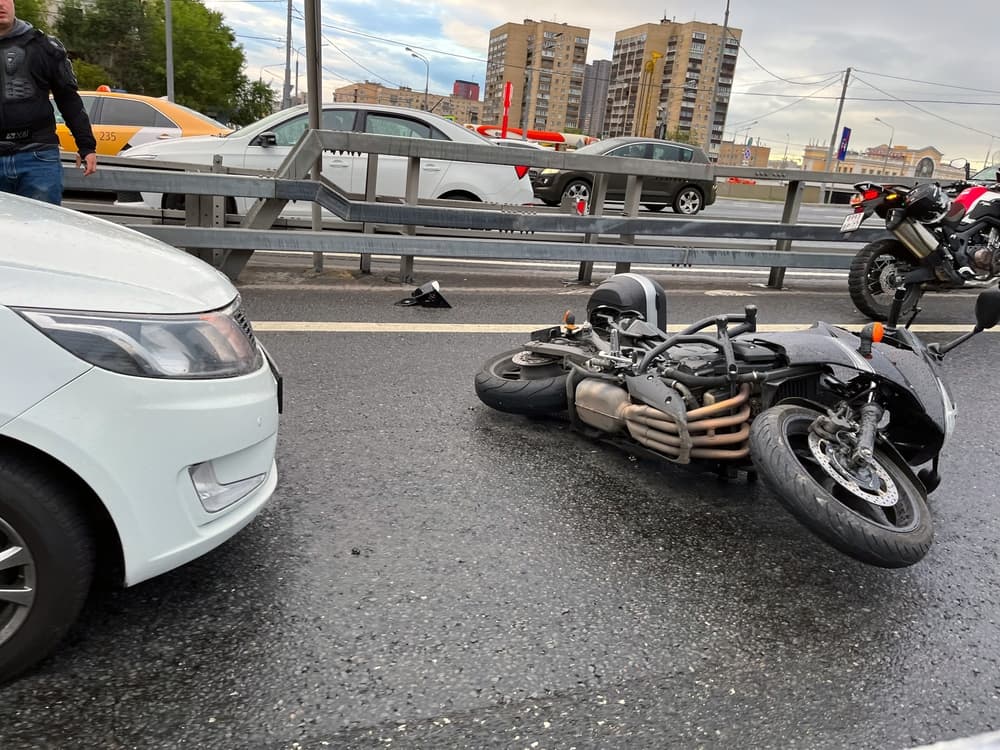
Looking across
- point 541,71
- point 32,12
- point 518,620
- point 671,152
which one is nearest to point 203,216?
point 518,620

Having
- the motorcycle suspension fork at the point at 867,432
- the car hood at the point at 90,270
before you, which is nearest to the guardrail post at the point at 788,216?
the motorcycle suspension fork at the point at 867,432

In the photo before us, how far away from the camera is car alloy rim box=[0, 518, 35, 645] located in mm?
1801

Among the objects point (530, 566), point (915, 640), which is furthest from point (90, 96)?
point (915, 640)

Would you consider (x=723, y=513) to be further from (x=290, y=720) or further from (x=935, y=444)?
(x=290, y=720)

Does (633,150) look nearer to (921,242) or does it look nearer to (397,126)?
(397,126)

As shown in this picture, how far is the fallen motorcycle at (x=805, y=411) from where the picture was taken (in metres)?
2.53

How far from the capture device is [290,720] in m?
1.86

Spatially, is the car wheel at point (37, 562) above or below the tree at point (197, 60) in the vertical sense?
below

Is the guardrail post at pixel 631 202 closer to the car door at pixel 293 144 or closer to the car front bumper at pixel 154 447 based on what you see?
the car door at pixel 293 144

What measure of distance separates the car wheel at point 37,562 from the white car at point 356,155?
739 cm

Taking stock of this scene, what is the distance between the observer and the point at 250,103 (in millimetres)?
59906

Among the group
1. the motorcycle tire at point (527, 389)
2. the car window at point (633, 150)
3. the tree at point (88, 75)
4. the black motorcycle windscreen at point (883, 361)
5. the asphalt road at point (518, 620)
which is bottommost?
the asphalt road at point (518, 620)

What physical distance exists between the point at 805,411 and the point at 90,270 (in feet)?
7.65

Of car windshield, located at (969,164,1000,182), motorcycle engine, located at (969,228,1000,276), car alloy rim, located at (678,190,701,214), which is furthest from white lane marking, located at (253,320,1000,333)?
car alloy rim, located at (678,190,701,214)
